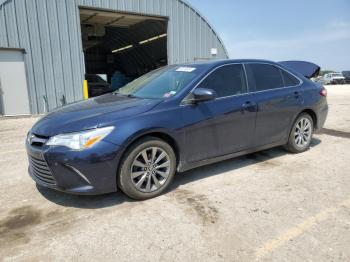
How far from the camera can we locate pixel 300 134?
5219mm

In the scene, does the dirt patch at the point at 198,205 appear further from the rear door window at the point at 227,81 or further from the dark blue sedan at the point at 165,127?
the rear door window at the point at 227,81

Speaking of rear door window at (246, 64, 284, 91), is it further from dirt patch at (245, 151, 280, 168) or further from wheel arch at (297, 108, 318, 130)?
dirt patch at (245, 151, 280, 168)

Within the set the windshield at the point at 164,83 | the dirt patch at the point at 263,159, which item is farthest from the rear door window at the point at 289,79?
the windshield at the point at 164,83

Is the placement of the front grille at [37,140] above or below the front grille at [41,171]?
above

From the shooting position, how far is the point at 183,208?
10.9 feet

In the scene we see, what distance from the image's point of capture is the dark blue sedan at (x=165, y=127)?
124 inches

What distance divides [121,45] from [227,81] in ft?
73.2

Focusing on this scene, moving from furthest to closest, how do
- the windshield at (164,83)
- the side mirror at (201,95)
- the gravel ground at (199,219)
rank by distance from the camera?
the windshield at (164,83) → the side mirror at (201,95) → the gravel ground at (199,219)

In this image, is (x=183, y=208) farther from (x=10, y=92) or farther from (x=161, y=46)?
(x=161, y=46)

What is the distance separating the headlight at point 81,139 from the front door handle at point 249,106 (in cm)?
200

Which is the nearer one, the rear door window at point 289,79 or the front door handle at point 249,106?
the front door handle at point 249,106

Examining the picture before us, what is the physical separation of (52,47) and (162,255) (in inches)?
425

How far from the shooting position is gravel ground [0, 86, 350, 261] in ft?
8.37

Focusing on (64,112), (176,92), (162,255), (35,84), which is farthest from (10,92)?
(162,255)
